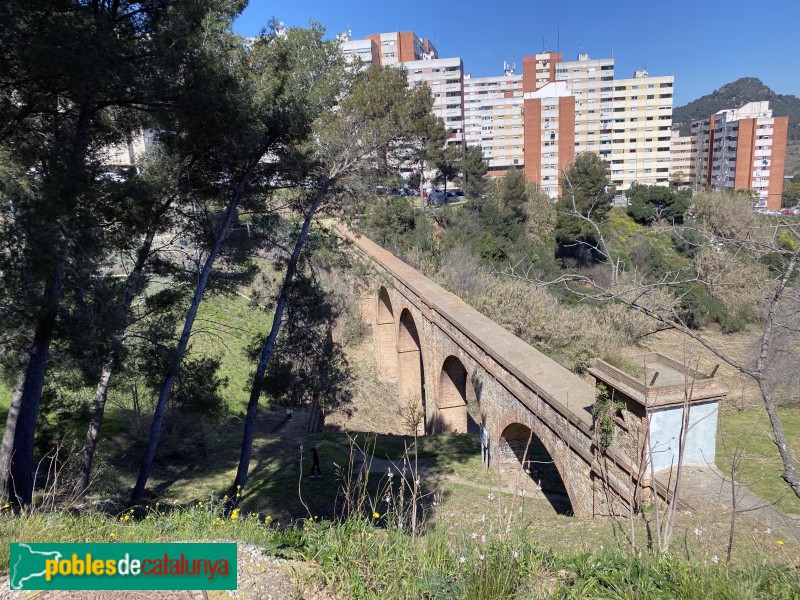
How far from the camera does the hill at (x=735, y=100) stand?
123556 millimetres

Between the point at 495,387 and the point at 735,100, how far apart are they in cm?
15537

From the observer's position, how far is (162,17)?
270 inches

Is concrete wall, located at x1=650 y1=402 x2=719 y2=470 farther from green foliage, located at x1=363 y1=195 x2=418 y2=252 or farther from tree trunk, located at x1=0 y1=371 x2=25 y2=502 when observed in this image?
green foliage, located at x1=363 y1=195 x2=418 y2=252

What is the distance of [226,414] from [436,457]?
5.50 meters

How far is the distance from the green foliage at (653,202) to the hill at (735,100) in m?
93.2

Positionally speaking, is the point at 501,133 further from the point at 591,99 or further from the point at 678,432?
the point at 678,432

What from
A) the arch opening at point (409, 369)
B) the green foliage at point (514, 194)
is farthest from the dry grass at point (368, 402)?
the green foliage at point (514, 194)

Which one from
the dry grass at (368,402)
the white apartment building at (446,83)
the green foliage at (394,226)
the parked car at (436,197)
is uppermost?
the white apartment building at (446,83)

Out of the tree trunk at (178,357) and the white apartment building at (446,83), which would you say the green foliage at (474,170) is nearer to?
the white apartment building at (446,83)

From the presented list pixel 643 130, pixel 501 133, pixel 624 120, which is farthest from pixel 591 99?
pixel 501 133

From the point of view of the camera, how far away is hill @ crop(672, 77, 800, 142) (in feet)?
405

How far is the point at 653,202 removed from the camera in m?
35.7

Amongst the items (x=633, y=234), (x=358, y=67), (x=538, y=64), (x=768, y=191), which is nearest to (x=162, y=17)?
(x=358, y=67)

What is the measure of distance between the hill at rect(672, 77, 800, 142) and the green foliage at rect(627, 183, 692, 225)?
93236 mm
